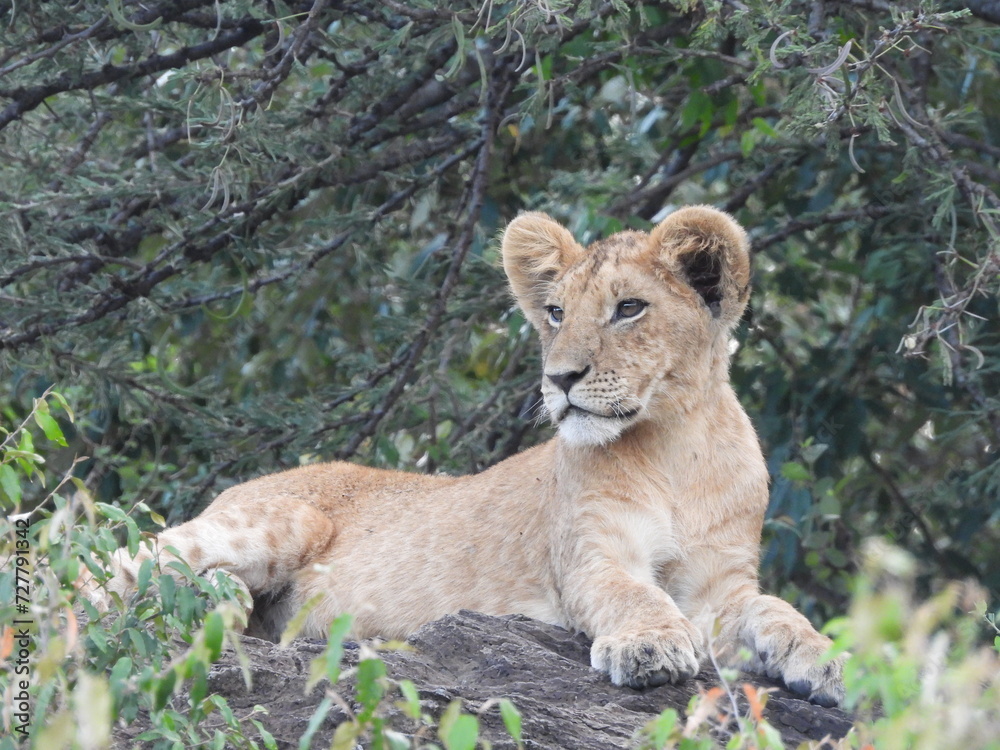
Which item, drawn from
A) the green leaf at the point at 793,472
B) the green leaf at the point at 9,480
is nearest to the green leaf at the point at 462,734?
the green leaf at the point at 9,480

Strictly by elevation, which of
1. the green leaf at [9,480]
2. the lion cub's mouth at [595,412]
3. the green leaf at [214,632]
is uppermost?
the green leaf at [9,480]

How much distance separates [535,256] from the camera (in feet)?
15.9

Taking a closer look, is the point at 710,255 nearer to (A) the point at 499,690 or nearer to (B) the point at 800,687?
(B) the point at 800,687

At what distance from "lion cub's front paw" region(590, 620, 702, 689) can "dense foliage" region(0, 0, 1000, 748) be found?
60.4 inches

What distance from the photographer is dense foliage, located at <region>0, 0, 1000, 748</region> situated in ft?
16.5

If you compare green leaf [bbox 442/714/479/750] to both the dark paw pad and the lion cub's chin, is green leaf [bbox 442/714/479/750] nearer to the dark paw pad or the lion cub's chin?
the dark paw pad

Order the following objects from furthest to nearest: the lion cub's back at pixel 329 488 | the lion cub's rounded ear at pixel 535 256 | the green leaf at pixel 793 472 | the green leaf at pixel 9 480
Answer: the green leaf at pixel 793 472
the lion cub's back at pixel 329 488
the lion cub's rounded ear at pixel 535 256
the green leaf at pixel 9 480

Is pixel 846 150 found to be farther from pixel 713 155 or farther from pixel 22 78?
pixel 22 78

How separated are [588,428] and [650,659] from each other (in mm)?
891

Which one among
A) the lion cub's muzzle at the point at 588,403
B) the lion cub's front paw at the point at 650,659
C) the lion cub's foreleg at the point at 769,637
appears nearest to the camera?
the lion cub's front paw at the point at 650,659

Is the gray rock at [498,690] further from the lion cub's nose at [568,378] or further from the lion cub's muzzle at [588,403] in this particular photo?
the lion cub's nose at [568,378]

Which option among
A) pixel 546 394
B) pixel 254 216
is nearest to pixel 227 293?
pixel 254 216

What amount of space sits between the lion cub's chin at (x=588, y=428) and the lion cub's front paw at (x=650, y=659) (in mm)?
770

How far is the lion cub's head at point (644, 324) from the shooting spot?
4090mm
